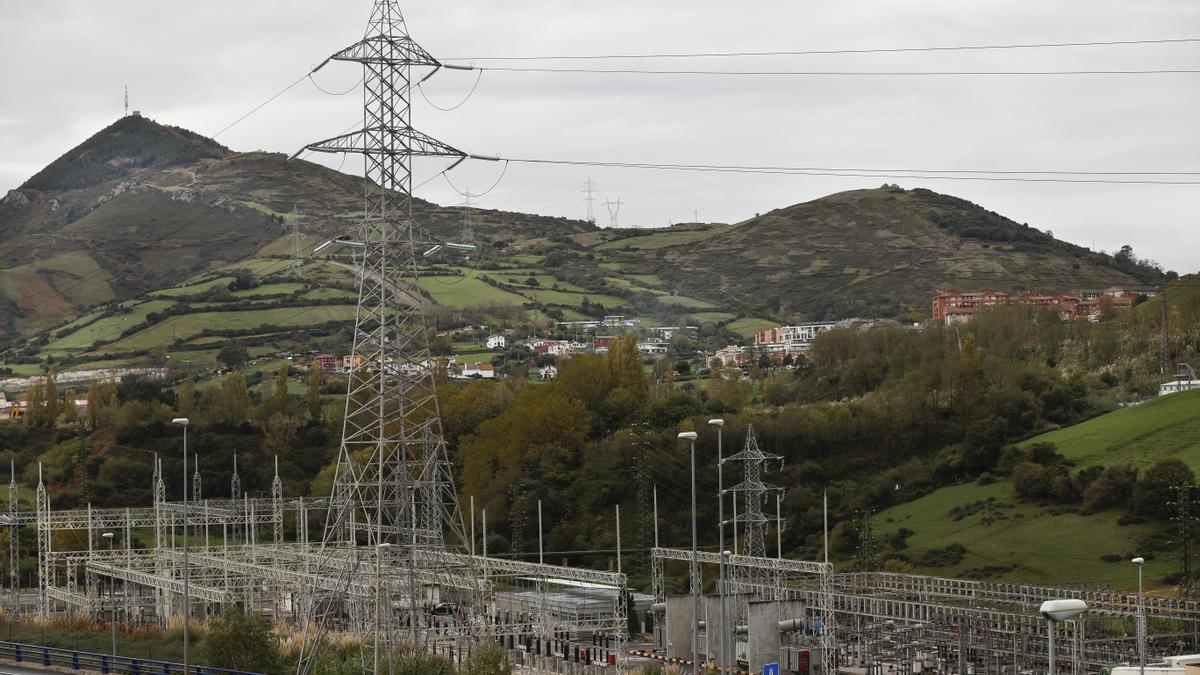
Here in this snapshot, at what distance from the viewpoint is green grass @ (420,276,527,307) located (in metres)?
180

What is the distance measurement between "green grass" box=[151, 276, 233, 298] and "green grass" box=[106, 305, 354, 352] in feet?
41.5

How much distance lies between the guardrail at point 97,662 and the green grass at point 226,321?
382ft

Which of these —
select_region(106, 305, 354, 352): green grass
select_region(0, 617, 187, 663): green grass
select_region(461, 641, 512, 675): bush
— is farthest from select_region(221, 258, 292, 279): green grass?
select_region(461, 641, 512, 675): bush

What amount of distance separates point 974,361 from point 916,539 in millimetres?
30566

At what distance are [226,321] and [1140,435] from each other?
106m

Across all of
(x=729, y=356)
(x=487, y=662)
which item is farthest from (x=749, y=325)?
(x=487, y=662)

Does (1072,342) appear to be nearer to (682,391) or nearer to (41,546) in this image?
(682,391)

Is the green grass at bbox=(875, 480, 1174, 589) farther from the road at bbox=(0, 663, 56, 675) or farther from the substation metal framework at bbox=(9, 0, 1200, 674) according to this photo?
the road at bbox=(0, 663, 56, 675)

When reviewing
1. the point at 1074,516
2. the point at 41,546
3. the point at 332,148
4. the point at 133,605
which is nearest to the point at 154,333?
the point at 41,546

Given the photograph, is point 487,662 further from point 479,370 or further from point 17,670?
point 479,370

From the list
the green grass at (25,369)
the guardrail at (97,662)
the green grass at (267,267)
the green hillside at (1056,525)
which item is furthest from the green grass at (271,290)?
the guardrail at (97,662)

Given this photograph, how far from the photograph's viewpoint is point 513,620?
171 ft

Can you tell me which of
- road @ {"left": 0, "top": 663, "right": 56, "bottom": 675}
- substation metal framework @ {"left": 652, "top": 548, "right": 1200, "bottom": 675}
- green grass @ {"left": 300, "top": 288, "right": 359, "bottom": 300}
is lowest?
substation metal framework @ {"left": 652, "top": 548, "right": 1200, "bottom": 675}

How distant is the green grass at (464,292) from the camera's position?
180m
